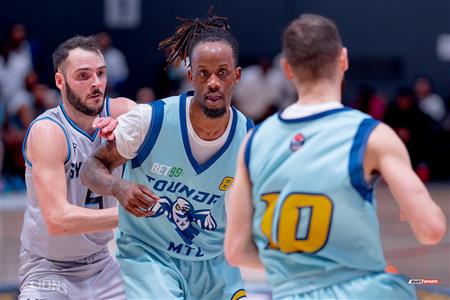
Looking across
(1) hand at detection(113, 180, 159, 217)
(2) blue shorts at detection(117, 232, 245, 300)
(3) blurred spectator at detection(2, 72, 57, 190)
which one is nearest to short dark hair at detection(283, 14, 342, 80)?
(1) hand at detection(113, 180, 159, 217)

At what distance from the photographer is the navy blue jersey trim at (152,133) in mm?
4570

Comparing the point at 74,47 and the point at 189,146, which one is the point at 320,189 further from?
the point at 74,47

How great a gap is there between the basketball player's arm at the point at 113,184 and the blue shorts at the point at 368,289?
99cm

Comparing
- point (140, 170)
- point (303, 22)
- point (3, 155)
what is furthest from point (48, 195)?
point (3, 155)

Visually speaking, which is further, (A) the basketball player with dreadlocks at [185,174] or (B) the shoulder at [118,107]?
(B) the shoulder at [118,107]

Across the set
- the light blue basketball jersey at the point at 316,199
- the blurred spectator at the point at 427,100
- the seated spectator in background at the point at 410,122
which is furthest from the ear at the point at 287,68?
the blurred spectator at the point at 427,100

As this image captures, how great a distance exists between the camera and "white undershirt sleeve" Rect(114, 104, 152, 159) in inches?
176

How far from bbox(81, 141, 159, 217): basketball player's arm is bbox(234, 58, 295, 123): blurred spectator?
1046 cm

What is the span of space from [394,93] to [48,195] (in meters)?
12.6

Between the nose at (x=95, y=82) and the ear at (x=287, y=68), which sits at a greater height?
the ear at (x=287, y=68)

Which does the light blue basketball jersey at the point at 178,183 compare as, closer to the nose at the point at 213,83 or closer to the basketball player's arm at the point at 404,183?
the nose at the point at 213,83

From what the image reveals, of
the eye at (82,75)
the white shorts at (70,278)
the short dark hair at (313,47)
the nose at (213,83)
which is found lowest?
the white shorts at (70,278)

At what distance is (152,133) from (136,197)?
501 mm

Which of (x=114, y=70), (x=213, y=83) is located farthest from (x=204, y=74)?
(x=114, y=70)
